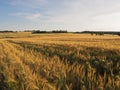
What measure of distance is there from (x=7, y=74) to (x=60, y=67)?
1.65m

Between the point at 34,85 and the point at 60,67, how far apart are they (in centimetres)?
232

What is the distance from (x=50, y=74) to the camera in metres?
7.64

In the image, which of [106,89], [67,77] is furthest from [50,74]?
[106,89]

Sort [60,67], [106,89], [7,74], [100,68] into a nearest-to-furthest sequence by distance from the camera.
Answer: [106,89]
[7,74]
[60,67]
[100,68]

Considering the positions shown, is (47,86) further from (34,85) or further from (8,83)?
(8,83)

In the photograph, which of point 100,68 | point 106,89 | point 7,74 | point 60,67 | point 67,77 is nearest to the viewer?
point 106,89

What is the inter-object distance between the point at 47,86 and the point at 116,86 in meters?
1.56

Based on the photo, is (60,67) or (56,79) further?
(60,67)

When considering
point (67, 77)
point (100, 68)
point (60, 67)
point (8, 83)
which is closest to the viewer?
point (8, 83)

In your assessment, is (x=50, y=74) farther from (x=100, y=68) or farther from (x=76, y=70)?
(x=100, y=68)

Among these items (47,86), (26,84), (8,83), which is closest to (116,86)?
(47,86)

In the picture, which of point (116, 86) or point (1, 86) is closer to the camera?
point (116, 86)

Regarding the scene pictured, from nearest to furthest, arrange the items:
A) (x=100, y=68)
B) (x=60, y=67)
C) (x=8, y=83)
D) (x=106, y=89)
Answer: (x=106, y=89)
(x=8, y=83)
(x=60, y=67)
(x=100, y=68)

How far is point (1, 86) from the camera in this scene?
6910 millimetres
